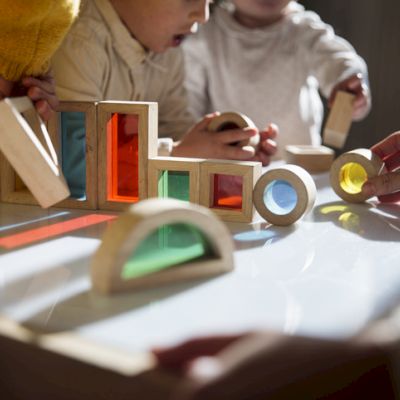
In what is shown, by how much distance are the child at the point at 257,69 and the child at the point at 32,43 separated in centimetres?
85

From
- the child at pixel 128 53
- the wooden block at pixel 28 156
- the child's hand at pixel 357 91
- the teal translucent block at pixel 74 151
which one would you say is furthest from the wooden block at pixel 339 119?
the wooden block at pixel 28 156

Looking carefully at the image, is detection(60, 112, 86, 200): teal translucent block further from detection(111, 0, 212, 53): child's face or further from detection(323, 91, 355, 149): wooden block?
detection(323, 91, 355, 149): wooden block

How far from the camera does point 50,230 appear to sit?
0.73 meters

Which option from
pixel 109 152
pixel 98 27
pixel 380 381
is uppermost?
pixel 98 27

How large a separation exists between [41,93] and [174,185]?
0.20 metres

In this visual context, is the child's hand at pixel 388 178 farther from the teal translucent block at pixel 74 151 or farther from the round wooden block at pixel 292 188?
the teal translucent block at pixel 74 151

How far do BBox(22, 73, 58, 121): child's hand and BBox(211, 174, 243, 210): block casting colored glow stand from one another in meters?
0.22

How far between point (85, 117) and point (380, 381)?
1.60 ft

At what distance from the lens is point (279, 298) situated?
1.69ft

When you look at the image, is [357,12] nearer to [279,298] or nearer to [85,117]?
[85,117]

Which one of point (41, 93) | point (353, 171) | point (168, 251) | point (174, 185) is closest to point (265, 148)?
point (353, 171)

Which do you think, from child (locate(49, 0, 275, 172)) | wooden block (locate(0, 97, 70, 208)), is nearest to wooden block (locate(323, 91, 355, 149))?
child (locate(49, 0, 275, 172))

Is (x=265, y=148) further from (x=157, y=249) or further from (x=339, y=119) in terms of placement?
(x=157, y=249)

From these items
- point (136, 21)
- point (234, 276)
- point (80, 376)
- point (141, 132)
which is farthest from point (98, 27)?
point (80, 376)
